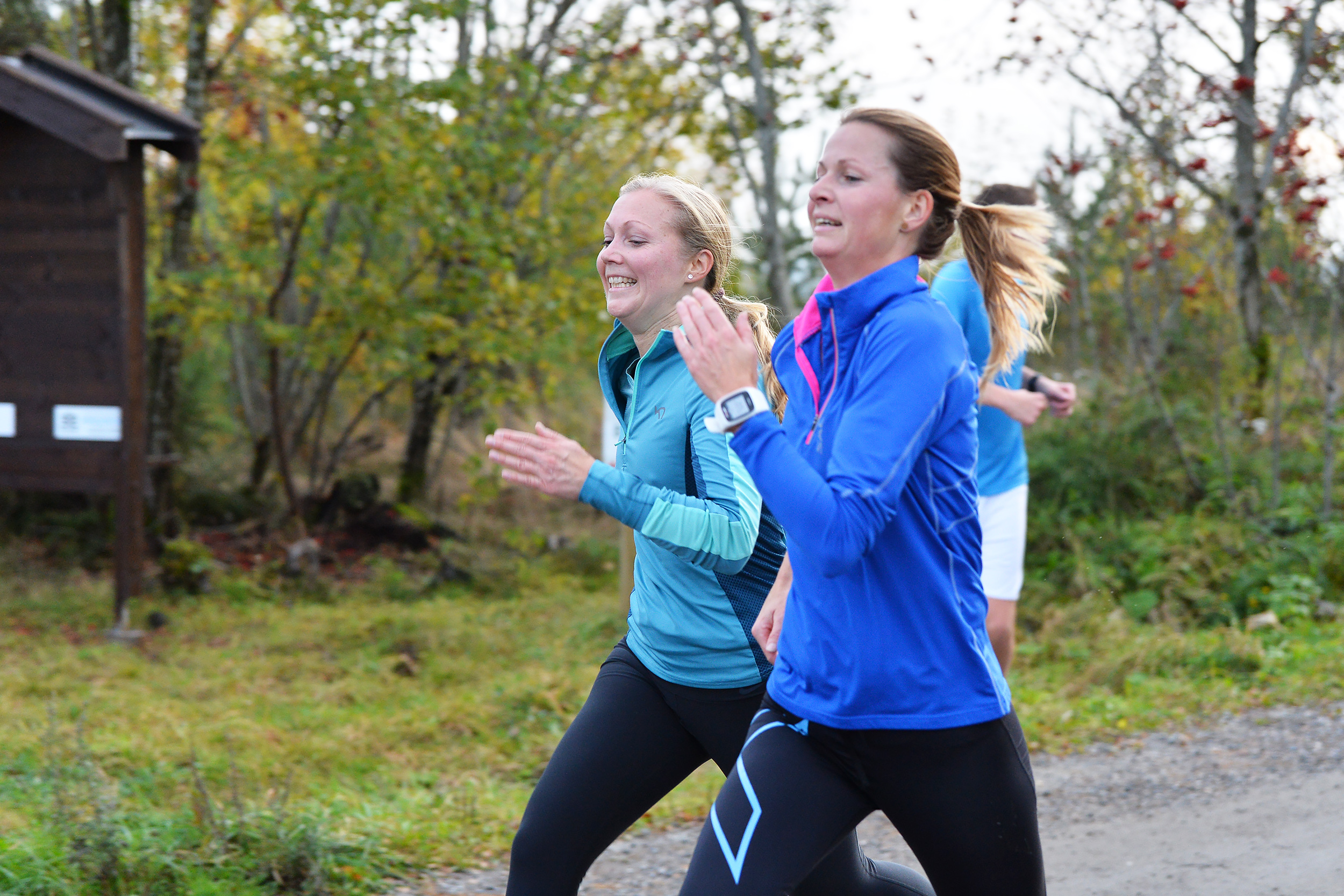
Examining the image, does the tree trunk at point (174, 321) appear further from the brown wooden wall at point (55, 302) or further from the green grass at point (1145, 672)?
the green grass at point (1145, 672)

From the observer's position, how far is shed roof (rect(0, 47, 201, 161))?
7602 mm

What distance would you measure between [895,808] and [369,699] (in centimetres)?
534

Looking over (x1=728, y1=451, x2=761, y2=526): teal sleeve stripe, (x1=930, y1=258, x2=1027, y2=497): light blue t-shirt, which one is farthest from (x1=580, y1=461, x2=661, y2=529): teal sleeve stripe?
(x1=930, y1=258, x2=1027, y2=497): light blue t-shirt

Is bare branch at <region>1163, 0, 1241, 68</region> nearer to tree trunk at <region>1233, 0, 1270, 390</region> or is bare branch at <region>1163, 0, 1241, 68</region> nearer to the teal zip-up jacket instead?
tree trunk at <region>1233, 0, 1270, 390</region>

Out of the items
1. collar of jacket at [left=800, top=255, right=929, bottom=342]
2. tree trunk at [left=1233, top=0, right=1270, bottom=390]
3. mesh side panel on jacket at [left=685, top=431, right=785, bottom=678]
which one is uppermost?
tree trunk at [left=1233, top=0, right=1270, bottom=390]

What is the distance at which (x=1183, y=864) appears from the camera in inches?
159

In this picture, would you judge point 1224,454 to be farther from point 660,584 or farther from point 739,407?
point 739,407

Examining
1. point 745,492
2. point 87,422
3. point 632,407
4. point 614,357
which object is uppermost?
point 614,357

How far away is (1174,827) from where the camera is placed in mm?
4434

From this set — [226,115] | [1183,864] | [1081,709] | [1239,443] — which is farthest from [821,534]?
A: [226,115]

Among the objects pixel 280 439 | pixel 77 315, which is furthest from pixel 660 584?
pixel 280 439

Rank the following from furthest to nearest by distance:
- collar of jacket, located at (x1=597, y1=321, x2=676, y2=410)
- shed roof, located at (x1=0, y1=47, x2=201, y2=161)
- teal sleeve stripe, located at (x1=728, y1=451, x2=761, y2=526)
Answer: shed roof, located at (x1=0, y1=47, x2=201, y2=161) < collar of jacket, located at (x1=597, y1=321, x2=676, y2=410) < teal sleeve stripe, located at (x1=728, y1=451, x2=761, y2=526)

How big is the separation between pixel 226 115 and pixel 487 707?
7.34m

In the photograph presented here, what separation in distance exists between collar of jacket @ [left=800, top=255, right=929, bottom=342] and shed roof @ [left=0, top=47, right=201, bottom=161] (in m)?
6.93
